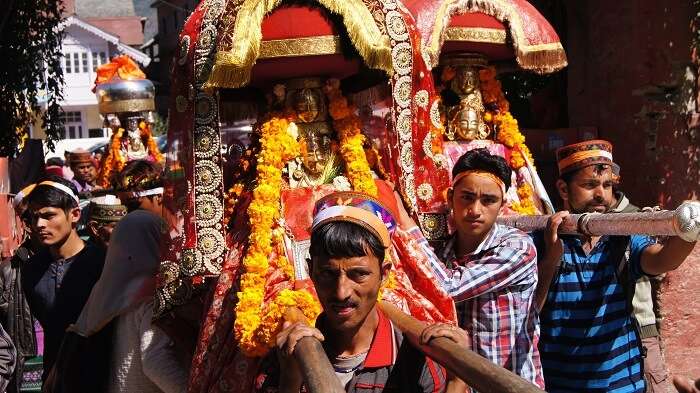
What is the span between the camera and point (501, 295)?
13.7 feet

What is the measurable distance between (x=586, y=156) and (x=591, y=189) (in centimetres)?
15

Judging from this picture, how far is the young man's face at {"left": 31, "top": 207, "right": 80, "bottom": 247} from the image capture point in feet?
17.7

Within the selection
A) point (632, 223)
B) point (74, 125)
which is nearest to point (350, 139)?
point (632, 223)

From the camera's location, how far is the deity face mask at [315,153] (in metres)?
4.38

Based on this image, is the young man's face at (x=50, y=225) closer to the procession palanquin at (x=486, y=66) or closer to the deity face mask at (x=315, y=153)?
the deity face mask at (x=315, y=153)

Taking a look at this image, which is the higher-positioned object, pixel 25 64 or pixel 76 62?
pixel 76 62

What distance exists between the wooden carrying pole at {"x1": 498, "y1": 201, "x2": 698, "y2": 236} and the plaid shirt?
200 mm

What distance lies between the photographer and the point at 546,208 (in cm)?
639

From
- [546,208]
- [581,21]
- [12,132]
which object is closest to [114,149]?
[12,132]

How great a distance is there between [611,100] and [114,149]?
621cm

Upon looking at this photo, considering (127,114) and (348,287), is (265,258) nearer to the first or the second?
(348,287)

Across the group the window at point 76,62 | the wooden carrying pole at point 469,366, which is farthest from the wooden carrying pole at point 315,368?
the window at point 76,62

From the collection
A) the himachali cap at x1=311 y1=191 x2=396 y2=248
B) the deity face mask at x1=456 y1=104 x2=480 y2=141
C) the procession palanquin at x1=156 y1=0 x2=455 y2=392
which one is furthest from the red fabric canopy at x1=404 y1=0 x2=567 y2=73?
the himachali cap at x1=311 y1=191 x2=396 y2=248

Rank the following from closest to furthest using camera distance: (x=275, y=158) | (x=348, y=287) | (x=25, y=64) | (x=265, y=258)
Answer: (x=348, y=287) → (x=265, y=258) → (x=275, y=158) → (x=25, y=64)
